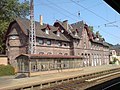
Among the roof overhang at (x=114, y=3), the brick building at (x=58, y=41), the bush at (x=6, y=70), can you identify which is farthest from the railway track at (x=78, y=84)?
the brick building at (x=58, y=41)

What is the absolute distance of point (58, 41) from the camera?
179ft

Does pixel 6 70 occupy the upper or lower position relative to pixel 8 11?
lower

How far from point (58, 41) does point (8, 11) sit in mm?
13447

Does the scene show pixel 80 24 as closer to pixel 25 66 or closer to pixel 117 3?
pixel 25 66

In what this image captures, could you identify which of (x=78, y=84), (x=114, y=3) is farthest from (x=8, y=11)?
(x=114, y=3)

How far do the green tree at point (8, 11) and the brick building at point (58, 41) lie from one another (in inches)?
128

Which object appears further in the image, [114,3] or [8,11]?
[8,11]

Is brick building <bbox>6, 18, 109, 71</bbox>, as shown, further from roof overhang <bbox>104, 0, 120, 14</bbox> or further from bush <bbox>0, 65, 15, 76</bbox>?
roof overhang <bbox>104, 0, 120, 14</bbox>

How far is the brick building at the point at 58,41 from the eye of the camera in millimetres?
48000

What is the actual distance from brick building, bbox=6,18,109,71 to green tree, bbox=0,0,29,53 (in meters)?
3.25

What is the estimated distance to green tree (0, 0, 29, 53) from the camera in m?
52.8

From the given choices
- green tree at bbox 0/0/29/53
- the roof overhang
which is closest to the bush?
green tree at bbox 0/0/29/53

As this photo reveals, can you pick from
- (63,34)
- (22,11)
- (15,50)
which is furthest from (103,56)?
(15,50)

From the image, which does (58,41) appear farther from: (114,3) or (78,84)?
(114,3)
